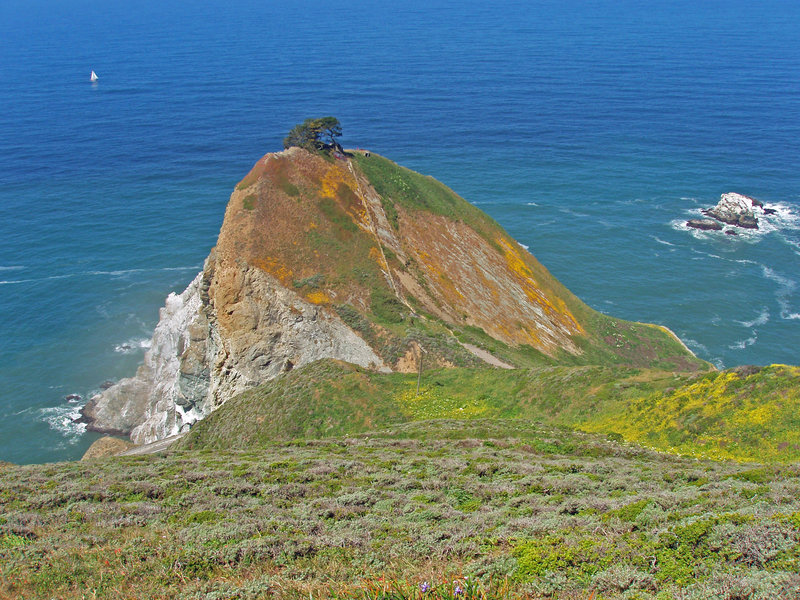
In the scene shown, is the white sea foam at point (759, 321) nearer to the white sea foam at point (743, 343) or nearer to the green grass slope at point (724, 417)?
the white sea foam at point (743, 343)

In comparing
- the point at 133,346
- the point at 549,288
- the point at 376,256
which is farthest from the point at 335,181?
the point at 133,346

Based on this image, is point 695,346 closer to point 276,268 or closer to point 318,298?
point 318,298

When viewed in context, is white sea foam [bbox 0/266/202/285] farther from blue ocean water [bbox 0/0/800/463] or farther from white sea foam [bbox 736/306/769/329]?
white sea foam [bbox 736/306/769/329]

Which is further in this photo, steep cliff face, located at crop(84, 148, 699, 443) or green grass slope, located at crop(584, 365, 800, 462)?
steep cliff face, located at crop(84, 148, 699, 443)

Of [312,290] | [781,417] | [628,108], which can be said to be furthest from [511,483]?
[628,108]

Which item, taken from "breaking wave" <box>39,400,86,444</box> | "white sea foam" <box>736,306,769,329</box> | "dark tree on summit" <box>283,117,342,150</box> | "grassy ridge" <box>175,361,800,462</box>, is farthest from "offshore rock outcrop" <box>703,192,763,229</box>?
"breaking wave" <box>39,400,86,444</box>

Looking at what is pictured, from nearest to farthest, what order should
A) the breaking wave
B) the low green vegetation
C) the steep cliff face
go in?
the steep cliff face → the low green vegetation → the breaking wave

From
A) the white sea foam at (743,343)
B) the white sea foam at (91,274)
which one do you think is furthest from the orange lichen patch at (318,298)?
the white sea foam at (743,343)

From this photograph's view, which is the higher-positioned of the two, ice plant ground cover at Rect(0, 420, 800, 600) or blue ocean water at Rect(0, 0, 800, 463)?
blue ocean water at Rect(0, 0, 800, 463)
